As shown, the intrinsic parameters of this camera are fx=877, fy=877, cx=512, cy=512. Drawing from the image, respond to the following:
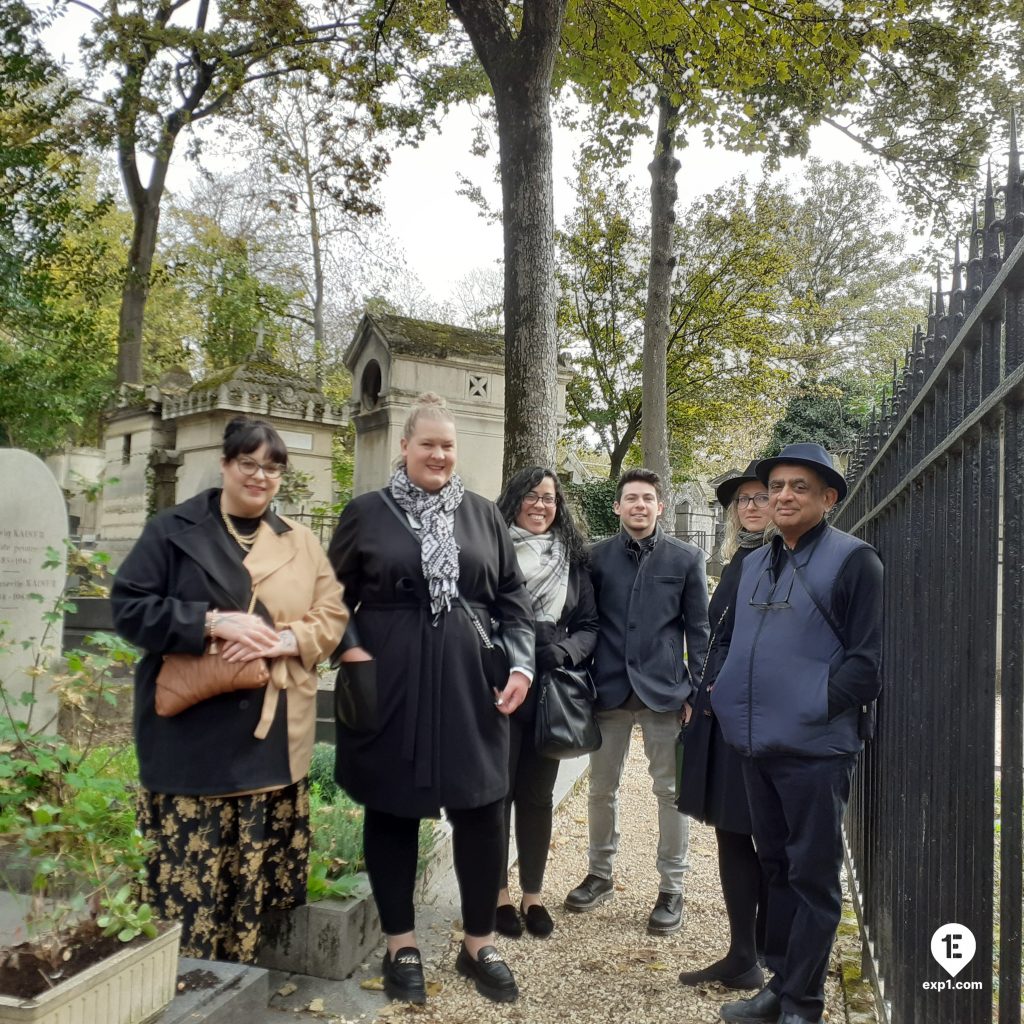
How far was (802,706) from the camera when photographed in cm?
269

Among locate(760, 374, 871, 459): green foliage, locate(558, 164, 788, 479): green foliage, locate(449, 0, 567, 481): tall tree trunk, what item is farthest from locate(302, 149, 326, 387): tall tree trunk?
locate(449, 0, 567, 481): tall tree trunk

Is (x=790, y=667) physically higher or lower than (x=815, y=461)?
lower

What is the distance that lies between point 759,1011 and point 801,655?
125 cm

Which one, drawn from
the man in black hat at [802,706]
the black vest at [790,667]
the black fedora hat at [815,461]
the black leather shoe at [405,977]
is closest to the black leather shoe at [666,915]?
the man in black hat at [802,706]

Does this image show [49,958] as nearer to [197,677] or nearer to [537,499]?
[197,677]

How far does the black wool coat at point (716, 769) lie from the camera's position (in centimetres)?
324

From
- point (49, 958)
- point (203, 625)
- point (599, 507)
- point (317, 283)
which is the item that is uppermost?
point (317, 283)

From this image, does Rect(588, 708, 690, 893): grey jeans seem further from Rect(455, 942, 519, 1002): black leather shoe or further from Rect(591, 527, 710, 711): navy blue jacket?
Rect(455, 942, 519, 1002): black leather shoe

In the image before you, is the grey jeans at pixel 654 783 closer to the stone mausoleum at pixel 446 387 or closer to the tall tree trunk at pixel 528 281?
the tall tree trunk at pixel 528 281

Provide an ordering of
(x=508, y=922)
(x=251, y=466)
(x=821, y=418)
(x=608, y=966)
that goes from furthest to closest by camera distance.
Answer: (x=821, y=418)
(x=508, y=922)
(x=608, y=966)
(x=251, y=466)

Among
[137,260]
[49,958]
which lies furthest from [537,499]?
[137,260]

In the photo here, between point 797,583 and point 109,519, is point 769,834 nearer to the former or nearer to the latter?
point 797,583

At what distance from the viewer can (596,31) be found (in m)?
8.67

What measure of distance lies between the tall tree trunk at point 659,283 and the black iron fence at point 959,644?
9589mm
